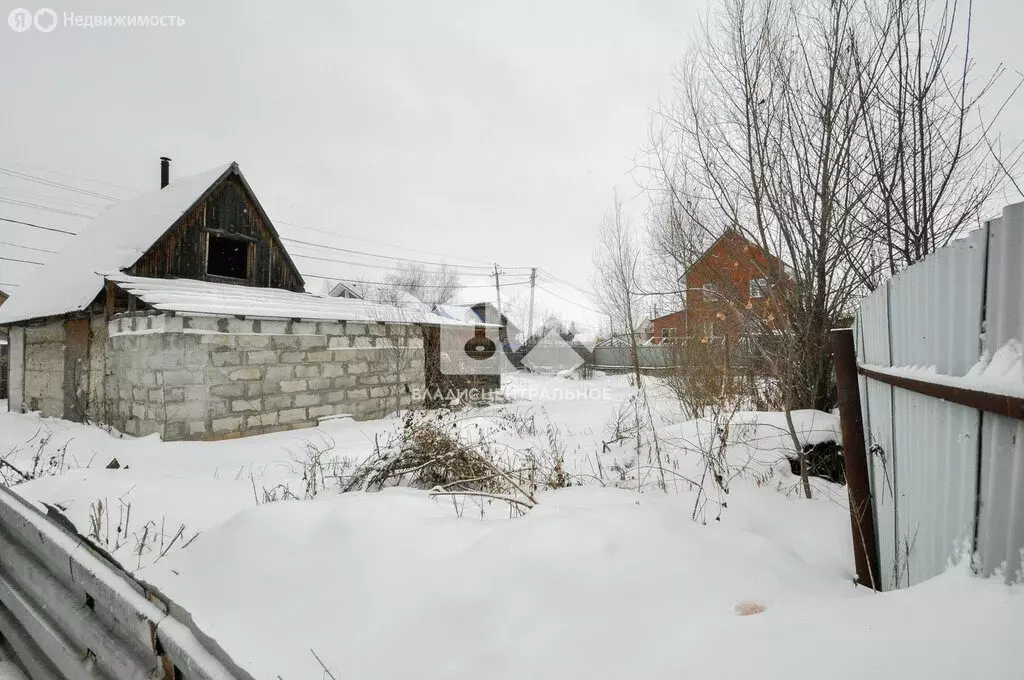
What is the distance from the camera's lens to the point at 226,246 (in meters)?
12.1

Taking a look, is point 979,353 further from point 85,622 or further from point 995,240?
point 85,622

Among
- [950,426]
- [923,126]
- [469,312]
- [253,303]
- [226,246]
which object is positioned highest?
[226,246]

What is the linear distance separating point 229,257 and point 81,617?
12.7 meters

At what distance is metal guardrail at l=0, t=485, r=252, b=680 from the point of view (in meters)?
1.63

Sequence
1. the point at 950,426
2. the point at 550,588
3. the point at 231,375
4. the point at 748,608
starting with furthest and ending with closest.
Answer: the point at 231,375 → the point at 550,588 → the point at 748,608 → the point at 950,426

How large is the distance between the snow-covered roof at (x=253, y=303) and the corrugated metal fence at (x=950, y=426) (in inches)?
323

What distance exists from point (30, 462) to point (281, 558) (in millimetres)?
6511

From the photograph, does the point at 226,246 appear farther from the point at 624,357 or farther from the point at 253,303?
the point at 624,357

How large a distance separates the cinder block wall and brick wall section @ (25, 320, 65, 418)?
2.80m

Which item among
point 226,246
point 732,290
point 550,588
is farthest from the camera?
point 226,246

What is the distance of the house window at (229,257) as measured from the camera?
1183cm

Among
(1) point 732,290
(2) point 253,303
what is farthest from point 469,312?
(1) point 732,290

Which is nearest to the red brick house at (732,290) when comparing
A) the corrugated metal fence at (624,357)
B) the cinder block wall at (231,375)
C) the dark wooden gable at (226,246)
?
the cinder block wall at (231,375)

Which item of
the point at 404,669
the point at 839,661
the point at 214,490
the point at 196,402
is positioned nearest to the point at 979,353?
the point at 839,661
